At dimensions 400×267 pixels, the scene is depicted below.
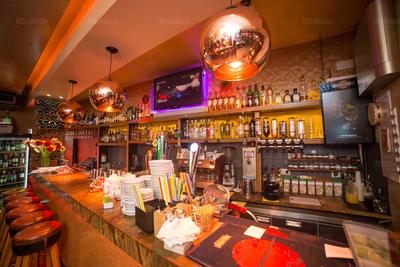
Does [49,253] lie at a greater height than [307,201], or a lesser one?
lesser

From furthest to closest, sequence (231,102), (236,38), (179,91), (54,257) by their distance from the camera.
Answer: (179,91), (231,102), (54,257), (236,38)

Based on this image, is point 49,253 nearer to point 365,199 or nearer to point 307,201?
point 307,201

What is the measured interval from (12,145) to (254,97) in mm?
6267

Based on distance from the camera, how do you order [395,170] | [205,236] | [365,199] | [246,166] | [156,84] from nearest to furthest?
[205,236]
[395,170]
[365,199]
[246,166]
[156,84]

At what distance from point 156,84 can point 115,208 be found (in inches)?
118

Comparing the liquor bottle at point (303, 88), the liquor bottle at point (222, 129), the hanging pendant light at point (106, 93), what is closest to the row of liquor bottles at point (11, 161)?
the hanging pendant light at point (106, 93)

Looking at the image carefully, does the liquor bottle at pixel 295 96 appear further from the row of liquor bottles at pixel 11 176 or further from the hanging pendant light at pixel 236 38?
the row of liquor bottles at pixel 11 176

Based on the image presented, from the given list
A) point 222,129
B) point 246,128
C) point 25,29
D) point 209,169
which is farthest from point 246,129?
point 25,29

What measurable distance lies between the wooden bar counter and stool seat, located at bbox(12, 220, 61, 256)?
0.73 feet

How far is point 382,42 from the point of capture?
1343mm

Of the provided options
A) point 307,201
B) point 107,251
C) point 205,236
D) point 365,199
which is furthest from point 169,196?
point 365,199

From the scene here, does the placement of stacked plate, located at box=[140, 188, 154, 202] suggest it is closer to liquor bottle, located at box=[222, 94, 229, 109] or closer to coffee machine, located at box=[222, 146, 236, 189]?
coffee machine, located at box=[222, 146, 236, 189]

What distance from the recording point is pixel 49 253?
5.44 feet

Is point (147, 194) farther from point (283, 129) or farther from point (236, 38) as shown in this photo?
point (283, 129)
